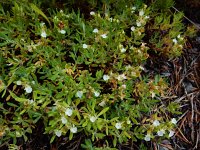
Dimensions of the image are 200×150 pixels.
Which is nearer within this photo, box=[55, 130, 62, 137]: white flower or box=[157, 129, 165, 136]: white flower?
box=[55, 130, 62, 137]: white flower

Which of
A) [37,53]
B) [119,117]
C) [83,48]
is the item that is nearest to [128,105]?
[119,117]

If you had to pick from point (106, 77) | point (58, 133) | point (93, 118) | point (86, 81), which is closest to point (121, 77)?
point (106, 77)

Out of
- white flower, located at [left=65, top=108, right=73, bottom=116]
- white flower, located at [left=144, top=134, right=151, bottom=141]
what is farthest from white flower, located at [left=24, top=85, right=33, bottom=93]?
white flower, located at [left=144, top=134, right=151, bottom=141]

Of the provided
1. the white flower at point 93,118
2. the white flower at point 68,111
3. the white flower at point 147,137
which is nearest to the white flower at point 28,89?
the white flower at point 68,111

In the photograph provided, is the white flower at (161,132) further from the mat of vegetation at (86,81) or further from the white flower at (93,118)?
the white flower at (93,118)

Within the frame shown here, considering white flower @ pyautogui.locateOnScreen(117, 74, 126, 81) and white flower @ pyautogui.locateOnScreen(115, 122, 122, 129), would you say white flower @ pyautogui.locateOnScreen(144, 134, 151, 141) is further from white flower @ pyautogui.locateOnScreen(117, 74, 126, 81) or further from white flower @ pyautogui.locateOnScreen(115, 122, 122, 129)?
white flower @ pyautogui.locateOnScreen(117, 74, 126, 81)

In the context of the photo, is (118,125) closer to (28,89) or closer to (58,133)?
(58,133)

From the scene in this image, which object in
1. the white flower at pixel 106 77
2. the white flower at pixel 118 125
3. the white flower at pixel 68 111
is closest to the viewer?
the white flower at pixel 68 111

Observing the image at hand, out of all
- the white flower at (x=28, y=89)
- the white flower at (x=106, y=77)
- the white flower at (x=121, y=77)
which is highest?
the white flower at (x=121, y=77)

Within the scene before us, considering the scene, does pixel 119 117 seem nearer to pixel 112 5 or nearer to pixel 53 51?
pixel 53 51
